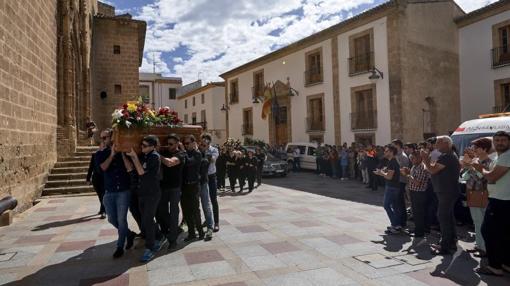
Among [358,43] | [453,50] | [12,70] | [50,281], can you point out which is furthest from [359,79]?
[50,281]

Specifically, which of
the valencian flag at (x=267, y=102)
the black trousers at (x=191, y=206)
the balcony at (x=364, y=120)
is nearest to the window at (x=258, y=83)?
the valencian flag at (x=267, y=102)

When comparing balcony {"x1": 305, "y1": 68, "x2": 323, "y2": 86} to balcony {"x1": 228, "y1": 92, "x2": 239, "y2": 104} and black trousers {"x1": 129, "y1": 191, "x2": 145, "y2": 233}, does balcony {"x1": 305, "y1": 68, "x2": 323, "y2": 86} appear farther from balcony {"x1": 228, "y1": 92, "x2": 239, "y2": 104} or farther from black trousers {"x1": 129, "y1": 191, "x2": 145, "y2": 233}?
black trousers {"x1": 129, "y1": 191, "x2": 145, "y2": 233}

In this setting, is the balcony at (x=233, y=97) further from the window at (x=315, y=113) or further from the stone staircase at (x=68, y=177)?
the stone staircase at (x=68, y=177)

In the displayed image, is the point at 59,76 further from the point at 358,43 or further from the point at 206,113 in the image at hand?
the point at 206,113

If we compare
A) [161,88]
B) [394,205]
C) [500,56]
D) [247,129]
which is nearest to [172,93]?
[161,88]

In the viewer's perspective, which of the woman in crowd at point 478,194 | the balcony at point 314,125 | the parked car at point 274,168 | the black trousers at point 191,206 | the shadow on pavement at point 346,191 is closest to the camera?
the woman in crowd at point 478,194

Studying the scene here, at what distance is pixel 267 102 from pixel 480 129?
20425 mm

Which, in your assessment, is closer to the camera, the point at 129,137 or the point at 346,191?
the point at 129,137

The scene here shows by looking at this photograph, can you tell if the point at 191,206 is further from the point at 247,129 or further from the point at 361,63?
the point at 247,129

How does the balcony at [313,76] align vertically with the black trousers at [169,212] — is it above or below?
above

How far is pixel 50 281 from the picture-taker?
172 inches

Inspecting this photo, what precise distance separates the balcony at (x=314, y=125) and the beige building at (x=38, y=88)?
12.5 m

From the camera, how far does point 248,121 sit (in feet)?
103

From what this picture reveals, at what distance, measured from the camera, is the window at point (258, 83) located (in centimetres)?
2903
